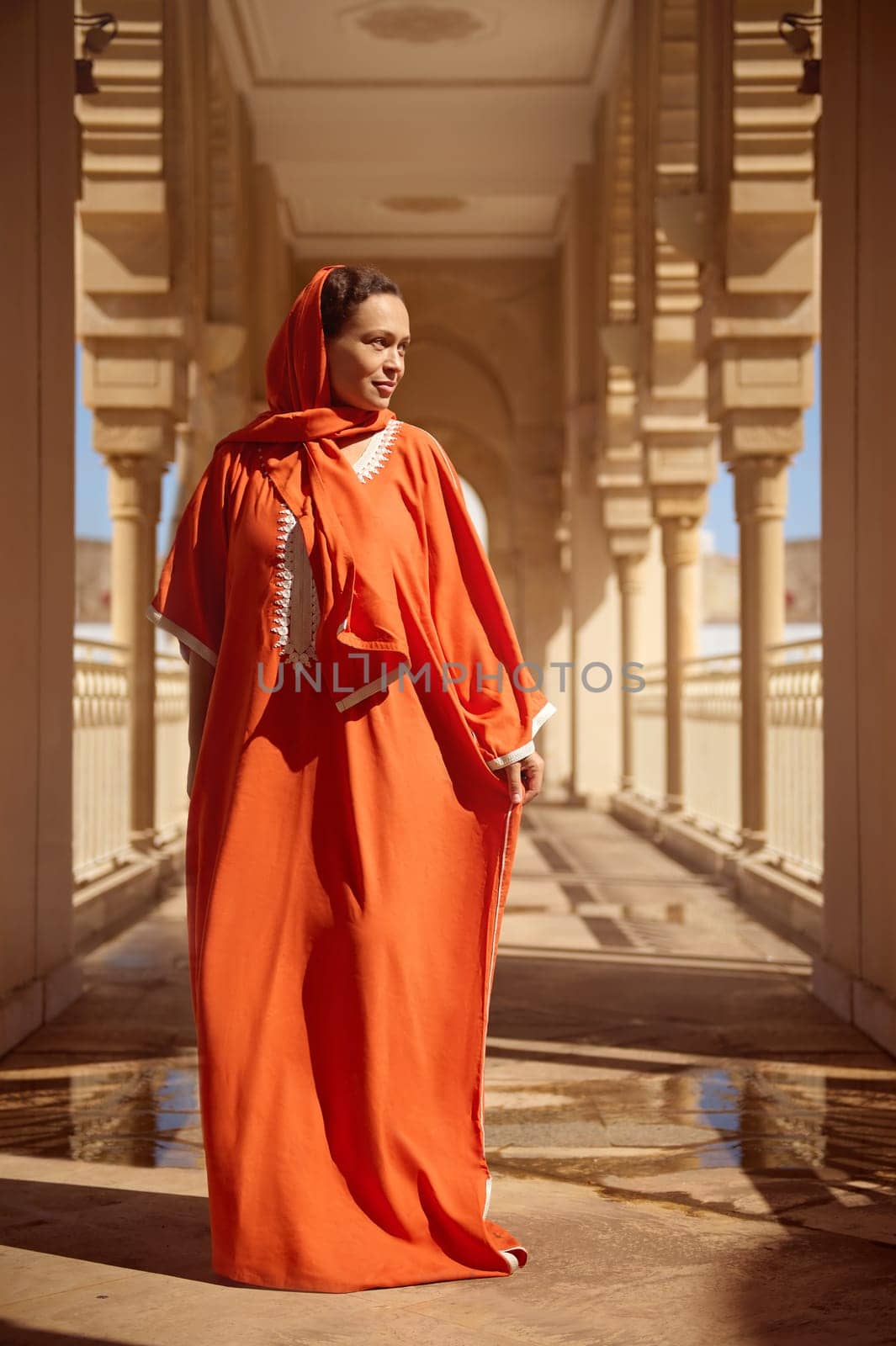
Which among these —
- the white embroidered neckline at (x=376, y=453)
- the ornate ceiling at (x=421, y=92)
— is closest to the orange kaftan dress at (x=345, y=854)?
the white embroidered neckline at (x=376, y=453)

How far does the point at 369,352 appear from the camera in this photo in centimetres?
255

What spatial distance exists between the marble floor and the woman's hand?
2.44ft

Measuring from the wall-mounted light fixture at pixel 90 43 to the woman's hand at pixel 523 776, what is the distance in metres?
4.00

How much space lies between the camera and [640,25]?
10445mm

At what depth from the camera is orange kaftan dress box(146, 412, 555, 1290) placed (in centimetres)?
243

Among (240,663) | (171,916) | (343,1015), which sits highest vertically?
(240,663)

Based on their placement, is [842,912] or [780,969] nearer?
[842,912]

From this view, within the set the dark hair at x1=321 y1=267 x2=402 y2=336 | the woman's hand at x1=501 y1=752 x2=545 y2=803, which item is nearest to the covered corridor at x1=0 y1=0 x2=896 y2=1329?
the woman's hand at x1=501 y1=752 x2=545 y2=803

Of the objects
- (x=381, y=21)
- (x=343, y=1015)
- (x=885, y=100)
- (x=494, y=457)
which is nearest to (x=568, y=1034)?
(x=343, y=1015)

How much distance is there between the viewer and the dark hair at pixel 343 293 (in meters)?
2.54

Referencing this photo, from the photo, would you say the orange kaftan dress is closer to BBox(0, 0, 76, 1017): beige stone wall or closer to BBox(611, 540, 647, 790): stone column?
BBox(0, 0, 76, 1017): beige stone wall

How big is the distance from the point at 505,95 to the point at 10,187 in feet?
31.3

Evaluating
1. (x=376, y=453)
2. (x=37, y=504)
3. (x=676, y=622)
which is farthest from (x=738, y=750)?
(x=376, y=453)

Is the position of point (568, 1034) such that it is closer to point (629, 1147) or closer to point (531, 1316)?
point (629, 1147)
